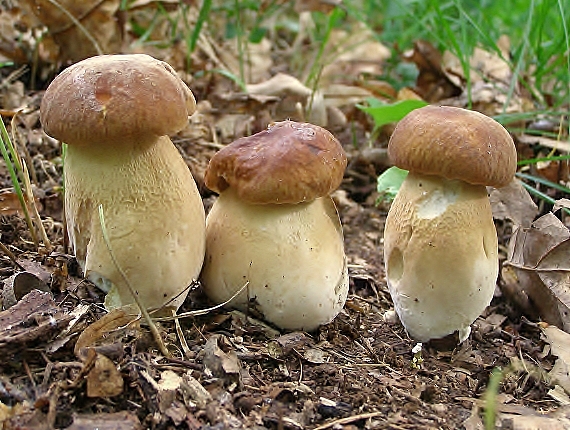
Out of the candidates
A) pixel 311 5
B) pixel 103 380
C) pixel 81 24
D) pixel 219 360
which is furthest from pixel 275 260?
pixel 311 5

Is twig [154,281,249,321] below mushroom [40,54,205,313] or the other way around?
below

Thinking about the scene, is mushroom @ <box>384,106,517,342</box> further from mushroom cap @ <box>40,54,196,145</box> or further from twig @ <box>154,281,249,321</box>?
mushroom cap @ <box>40,54,196,145</box>

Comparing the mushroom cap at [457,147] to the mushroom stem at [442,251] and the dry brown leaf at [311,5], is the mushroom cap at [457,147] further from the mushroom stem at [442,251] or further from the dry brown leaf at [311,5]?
the dry brown leaf at [311,5]

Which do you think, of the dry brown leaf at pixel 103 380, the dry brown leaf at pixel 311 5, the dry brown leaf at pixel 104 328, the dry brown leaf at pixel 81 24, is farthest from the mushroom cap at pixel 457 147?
the dry brown leaf at pixel 311 5

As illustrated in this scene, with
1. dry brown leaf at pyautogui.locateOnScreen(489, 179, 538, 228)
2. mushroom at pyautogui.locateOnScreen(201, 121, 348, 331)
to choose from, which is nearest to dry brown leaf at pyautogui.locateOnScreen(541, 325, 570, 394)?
dry brown leaf at pyautogui.locateOnScreen(489, 179, 538, 228)

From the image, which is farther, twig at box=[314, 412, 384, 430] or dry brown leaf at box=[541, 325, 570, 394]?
dry brown leaf at box=[541, 325, 570, 394]

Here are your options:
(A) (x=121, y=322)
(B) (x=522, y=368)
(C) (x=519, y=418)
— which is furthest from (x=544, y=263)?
(A) (x=121, y=322)

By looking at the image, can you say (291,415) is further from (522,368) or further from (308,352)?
(522,368)

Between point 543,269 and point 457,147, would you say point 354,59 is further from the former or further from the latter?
point 457,147
